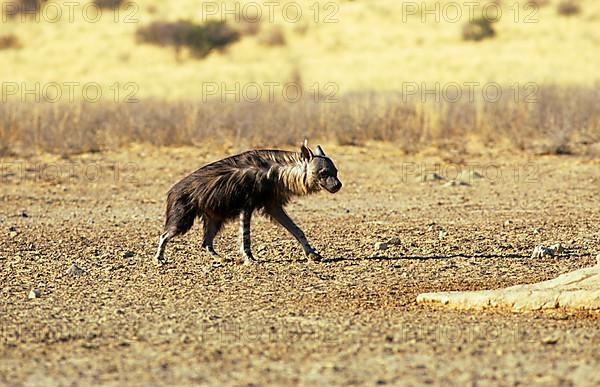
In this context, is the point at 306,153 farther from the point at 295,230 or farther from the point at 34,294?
the point at 34,294

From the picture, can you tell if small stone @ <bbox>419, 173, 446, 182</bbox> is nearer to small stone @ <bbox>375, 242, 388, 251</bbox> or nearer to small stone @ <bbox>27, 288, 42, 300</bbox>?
small stone @ <bbox>375, 242, 388, 251</bbox>

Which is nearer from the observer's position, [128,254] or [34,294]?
[34,294]

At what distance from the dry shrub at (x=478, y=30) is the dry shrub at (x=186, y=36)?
9.19m

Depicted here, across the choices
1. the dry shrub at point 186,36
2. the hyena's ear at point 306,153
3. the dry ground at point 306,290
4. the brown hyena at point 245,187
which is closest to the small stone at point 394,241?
the dry ground at point 306,290

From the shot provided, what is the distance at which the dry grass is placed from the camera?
2202 cm

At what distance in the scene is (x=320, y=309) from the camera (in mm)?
8984

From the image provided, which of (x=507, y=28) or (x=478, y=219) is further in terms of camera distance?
(x=507, y=28)

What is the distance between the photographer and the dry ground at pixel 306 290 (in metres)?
7.07

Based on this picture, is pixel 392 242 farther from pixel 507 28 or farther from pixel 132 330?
pixel 507 28

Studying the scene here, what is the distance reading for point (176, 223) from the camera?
11.6 meters

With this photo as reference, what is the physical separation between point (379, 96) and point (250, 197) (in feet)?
48.7

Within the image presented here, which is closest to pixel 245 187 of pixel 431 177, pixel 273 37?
pixel 431 177

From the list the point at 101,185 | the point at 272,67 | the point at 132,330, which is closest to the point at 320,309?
the point at 132,330

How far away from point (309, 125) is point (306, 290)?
13202 mm
